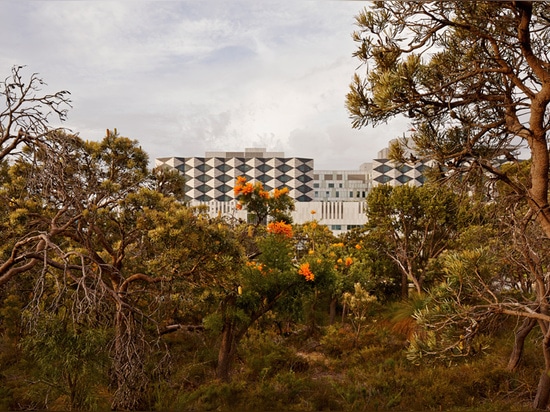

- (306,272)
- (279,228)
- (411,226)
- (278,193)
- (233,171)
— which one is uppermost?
(233,171)

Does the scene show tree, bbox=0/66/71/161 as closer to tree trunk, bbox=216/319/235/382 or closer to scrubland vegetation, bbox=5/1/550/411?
scrubland vegetation, bbox=5/1/550/411

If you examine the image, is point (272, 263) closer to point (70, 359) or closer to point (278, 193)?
point (278, 193)

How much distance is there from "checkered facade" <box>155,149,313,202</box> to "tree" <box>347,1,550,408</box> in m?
30.2

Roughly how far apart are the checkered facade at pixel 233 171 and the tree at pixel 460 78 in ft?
99.2

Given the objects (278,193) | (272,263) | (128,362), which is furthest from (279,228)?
(128,362)

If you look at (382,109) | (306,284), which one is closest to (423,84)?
(382,109)

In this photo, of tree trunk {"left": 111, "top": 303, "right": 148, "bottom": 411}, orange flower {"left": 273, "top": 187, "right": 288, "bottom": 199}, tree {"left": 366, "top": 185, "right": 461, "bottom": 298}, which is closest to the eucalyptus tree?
tree trunk {"left": 111, "top": 303, "right": 148, "bottom": 411}

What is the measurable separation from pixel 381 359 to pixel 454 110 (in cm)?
365

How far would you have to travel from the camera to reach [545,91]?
2.60 m

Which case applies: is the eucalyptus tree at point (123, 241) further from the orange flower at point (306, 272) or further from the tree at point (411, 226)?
the tree at point (411, 226)

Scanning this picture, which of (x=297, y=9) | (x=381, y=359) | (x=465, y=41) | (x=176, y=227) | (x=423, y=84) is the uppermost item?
(x=465, y=41)

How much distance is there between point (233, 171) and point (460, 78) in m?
31.7

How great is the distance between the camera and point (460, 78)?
101 inches

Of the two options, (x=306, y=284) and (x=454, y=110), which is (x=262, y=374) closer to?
(x=306, y=284)
